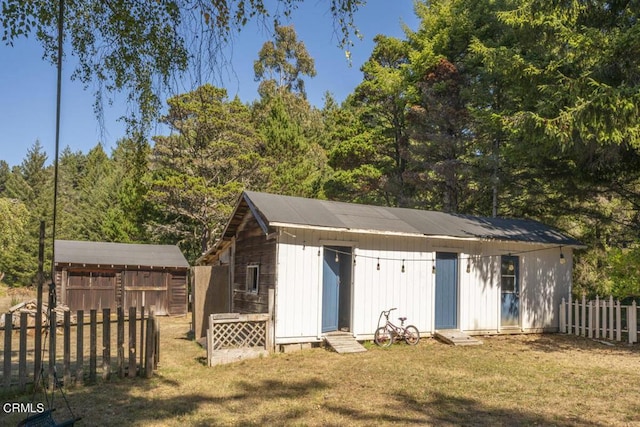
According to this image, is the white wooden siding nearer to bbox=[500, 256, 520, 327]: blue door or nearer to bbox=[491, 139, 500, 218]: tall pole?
bbox=[500, 256, 520, 327]: blue door

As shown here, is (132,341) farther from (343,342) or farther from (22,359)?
(343,342)

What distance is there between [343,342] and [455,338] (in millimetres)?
3536

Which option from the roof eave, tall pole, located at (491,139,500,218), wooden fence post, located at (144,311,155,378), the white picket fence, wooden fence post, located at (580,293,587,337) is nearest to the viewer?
wooden fence post, located at (144,311,155,378)

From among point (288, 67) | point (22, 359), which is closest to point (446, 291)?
point (22, 359)

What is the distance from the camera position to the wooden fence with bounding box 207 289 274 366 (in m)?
11.2

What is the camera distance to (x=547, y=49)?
15547mm

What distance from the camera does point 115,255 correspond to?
925 inches

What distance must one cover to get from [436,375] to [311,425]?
4.02 m

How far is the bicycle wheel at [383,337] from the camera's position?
43.6 ft

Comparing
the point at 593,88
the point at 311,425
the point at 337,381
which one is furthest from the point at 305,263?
the point at 593,88

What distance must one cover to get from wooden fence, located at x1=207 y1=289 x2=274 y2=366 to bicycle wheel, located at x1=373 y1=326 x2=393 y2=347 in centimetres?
301

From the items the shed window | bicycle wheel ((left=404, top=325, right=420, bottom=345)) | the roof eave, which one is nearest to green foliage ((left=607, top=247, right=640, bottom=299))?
the roof eave

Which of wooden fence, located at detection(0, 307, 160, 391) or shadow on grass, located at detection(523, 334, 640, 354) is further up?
wooden fence, located at detection(0, 307, 160, 391)

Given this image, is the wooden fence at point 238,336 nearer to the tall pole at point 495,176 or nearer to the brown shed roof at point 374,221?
the brown shed roof at point 374,221
